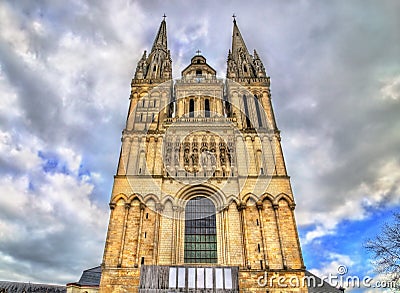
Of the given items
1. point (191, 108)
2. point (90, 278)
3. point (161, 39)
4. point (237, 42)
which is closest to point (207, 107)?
point (191, 108)

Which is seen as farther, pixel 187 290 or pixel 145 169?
pixel 145 169

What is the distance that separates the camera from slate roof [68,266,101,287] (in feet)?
114

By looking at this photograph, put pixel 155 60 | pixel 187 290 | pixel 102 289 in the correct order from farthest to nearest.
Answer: pixel 155 60 < pixel 102 289 < pixel 187 290

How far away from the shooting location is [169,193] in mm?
24547

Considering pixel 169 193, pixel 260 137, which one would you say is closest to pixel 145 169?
pixel 169 193

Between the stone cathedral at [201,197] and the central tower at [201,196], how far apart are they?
7 cm

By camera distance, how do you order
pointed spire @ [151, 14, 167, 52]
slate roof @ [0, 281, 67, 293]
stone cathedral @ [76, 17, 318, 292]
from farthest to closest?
slate roof @ [0, 281, 67, 293] < pointed spire @ [151, 14, 167, 52] < stone cathedral @ [76, 17, 318, 292]

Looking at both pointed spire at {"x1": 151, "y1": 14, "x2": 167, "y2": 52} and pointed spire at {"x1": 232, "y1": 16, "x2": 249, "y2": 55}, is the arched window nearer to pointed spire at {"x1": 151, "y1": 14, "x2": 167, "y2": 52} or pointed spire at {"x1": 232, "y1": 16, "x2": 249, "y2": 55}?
pointed spire at {"x1": 232, "y1": 16, "x2": 249, "y2": 55}

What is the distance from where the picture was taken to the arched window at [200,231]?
22.6 metres

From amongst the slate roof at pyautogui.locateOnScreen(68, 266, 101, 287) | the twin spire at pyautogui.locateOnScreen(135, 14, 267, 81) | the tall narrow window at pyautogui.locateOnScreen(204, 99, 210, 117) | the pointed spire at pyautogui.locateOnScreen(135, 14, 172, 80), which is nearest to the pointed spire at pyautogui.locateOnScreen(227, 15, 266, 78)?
the twin spire at pyautogui.locateOnScreen(135, 14, 267, 81)

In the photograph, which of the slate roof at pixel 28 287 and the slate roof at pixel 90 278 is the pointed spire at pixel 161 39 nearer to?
the slate roof at pixel 90 278

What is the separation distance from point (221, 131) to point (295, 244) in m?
11.9

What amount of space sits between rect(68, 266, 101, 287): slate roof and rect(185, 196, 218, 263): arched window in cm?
1761

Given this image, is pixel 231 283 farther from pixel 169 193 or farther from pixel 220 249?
pixel 169 193
